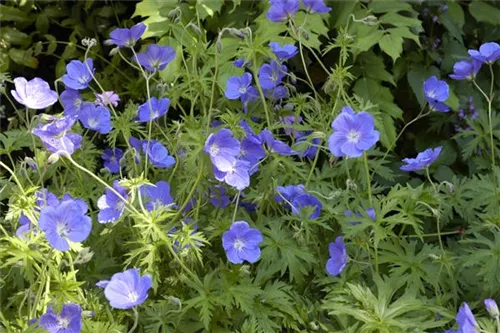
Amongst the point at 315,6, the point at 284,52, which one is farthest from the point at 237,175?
the point at 315,6

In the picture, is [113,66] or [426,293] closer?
[426,293]

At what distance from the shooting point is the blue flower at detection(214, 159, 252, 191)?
4.95 feet

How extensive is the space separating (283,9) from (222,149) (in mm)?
502

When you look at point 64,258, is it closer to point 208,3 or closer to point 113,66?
point 208,3

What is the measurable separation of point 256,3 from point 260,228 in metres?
1.39

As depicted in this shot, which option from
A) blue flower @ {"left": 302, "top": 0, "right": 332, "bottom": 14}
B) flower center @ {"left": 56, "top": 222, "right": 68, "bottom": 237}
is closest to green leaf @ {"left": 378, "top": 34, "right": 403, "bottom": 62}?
blue flower @ {"left": 302, "top": 0, "right": 332, "bottom": 14}

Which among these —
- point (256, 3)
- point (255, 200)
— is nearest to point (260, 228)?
point (255, 200)

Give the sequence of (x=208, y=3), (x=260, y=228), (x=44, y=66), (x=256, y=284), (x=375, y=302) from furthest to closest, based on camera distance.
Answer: (x=44, y=66) → (x=208, y=3) → (x=260, y=228) → (x=256, y=284) → (x=375, y=302)

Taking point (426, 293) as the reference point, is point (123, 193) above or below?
above

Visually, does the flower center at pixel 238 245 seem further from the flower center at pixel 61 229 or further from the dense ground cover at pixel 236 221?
the flower center at pixel 61 229

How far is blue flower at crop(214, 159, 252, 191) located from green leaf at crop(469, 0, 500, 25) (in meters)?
1.67

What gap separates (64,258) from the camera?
61.0 inches

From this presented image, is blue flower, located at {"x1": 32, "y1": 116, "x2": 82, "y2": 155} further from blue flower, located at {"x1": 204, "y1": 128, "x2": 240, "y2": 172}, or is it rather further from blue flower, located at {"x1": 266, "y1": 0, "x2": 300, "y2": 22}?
blue flower, located at {"x1": 266, "y1": 0, "x2": 300, "y2": 22}

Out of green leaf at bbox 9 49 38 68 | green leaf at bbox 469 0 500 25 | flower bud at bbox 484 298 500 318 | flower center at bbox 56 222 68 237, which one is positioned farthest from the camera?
green leaf at bbox 9 49 38 68
